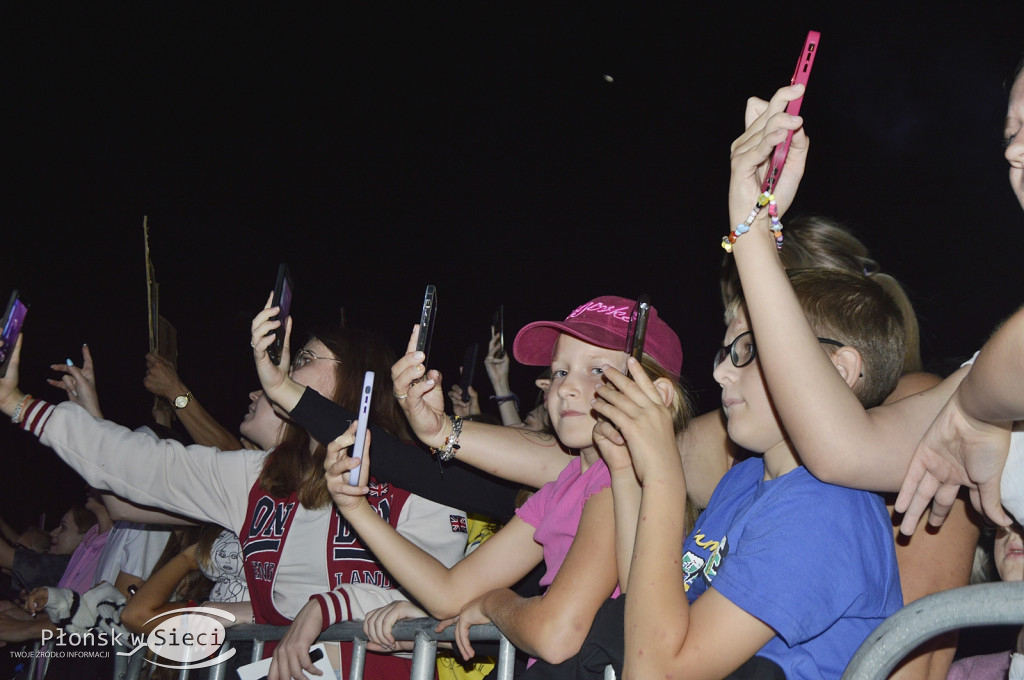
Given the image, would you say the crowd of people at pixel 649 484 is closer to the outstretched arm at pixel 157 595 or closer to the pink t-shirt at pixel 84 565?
the outstretched arm at pixel 157 595

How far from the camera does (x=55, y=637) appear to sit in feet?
12.4

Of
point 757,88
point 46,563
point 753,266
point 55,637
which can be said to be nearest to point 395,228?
point 757,88

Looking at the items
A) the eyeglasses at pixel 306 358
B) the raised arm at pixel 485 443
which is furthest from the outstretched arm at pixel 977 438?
the eyeglasses at pixel 306 358

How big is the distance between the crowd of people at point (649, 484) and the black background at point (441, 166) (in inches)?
78.4

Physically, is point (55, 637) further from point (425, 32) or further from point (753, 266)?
point (425, 32)

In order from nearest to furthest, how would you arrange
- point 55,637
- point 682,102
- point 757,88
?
1. point 55,637
2. point 757,88
3. point 682,102

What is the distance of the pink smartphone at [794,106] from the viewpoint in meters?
1.31

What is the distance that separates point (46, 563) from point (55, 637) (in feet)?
4.00

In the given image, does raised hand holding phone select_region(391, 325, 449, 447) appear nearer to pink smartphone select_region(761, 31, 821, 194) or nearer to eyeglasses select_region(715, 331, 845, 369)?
eyeglasses select_region(715, 331, 845, 369)

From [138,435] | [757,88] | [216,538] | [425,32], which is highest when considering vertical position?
[425,32]

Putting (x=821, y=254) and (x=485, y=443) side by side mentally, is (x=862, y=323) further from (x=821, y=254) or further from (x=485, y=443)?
(x=485, y=443)

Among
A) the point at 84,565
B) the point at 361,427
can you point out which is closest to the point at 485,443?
the point at 361,427

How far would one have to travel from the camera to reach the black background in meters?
4.85

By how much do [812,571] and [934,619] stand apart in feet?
1.20
